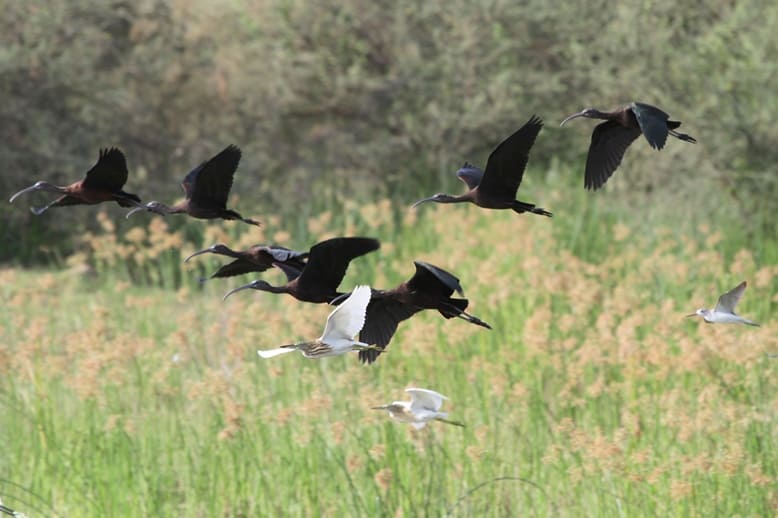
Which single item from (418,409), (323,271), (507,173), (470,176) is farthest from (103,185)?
(418,409)

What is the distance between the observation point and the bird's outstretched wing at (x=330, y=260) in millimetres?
2361

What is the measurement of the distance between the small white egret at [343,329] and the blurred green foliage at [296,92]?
7.19 metres

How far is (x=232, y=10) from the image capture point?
11172 millimetres

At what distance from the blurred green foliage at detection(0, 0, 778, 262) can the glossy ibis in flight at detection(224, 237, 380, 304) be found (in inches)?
283

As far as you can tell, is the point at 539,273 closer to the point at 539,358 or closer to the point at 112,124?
the point at 539,358

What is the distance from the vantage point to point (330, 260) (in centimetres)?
246

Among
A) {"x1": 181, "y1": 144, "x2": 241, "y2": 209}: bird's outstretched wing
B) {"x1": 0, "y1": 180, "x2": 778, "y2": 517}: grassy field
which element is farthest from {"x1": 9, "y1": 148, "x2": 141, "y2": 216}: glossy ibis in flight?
{"x1": 0, "y1": 180, "x2": 778, "y2": 517}: grassy field

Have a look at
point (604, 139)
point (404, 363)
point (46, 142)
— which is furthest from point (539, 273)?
point (46, 142)

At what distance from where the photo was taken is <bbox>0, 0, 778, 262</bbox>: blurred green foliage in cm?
1008

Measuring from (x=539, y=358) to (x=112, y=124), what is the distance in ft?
18.8

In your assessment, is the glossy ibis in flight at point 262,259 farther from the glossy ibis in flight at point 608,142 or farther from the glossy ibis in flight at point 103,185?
the glossy ibis in flight at point 608,142

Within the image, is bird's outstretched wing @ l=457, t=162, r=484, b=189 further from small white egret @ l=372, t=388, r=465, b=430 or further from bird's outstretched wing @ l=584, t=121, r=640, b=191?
small white egret @ l=372, t=388, r=465, b=430

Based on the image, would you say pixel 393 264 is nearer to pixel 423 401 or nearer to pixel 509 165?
pixel 423 401

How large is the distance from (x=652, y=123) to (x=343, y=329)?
767 millimetres
